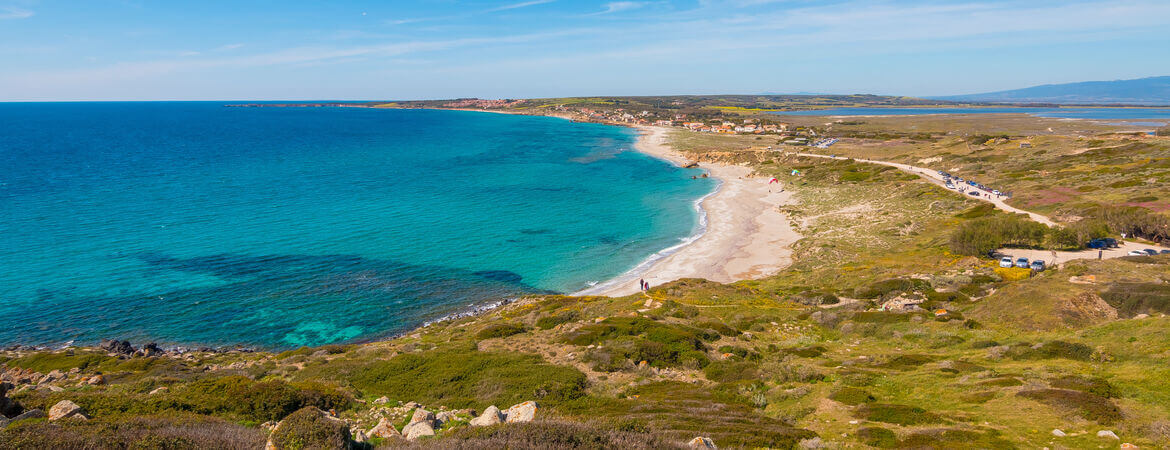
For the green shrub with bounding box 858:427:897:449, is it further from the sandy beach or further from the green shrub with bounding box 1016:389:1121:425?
the sandy beach

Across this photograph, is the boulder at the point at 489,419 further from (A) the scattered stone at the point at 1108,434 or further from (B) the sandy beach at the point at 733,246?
(B) the sandy beach at the point at 733,246

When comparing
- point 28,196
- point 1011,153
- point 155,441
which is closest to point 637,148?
point 1011,153

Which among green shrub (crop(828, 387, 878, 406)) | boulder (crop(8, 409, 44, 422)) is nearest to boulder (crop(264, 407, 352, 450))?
boulder (crop(8, 409, 44, 422))

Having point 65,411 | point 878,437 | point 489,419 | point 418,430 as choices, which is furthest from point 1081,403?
point 65,411

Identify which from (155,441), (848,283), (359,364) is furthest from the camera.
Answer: (848,283)

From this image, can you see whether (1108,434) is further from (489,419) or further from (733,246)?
(733,246)

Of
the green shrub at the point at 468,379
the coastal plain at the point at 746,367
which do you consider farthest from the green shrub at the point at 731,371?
the green shrub at the point at 468,379

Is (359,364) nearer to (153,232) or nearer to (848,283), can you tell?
(848,283)
